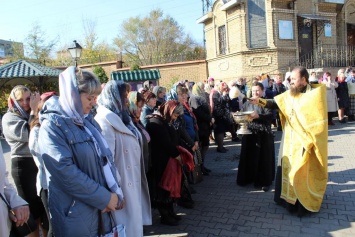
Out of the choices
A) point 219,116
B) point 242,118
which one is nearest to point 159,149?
point 242,118

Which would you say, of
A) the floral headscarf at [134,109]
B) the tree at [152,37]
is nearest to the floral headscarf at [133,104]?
the floral headscarf at [134,109]

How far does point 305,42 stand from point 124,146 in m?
19.1

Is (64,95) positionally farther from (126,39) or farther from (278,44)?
(126,39)

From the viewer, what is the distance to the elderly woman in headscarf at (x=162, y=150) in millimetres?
4000

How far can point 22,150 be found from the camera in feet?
11.2

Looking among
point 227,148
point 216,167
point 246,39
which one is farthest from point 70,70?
point 246,39

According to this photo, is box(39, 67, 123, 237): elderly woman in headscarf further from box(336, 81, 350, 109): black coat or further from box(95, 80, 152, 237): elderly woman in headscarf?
box(336, 81, 350, 109): black coat

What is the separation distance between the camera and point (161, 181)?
4098mm

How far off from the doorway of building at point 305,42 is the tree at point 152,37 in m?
19.1

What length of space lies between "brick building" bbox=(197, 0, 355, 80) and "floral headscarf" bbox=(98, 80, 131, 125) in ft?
54.1

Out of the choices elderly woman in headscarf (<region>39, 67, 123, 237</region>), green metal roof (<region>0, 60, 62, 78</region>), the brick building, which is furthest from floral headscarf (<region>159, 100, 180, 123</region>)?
the brick building

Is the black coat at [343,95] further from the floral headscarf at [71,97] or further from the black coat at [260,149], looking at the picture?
the floral headscarf at [71,97]

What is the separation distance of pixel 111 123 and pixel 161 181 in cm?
145

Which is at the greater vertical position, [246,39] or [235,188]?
[246,39]
